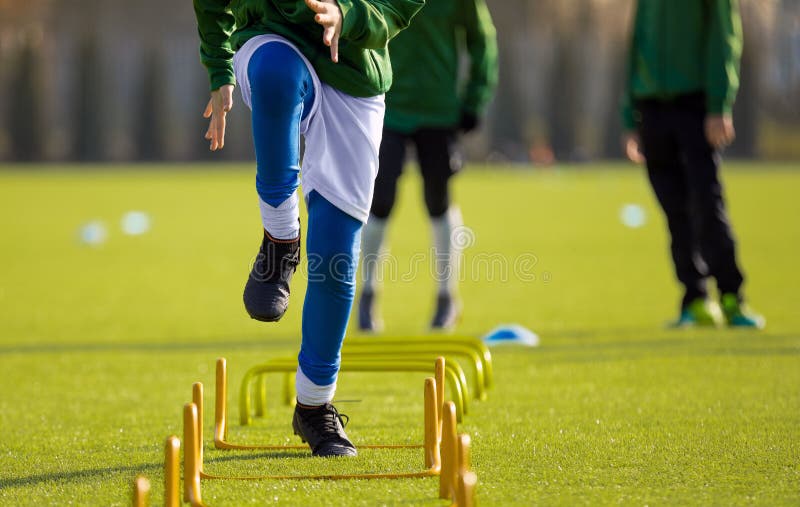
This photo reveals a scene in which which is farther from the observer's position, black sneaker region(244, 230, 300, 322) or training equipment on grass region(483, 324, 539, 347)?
training equipment on grass region(483, 324, 539, 347)

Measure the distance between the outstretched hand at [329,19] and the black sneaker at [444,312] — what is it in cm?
449

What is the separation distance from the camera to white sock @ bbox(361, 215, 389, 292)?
794 cm

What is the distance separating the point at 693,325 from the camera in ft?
25.9

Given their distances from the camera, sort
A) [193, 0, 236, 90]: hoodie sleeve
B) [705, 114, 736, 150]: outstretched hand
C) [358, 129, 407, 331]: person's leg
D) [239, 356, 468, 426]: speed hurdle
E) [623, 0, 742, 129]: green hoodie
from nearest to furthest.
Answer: [193, 0, 236, 90]: hoodie sleeve < [239, 356, 468, 426]: speed hurdle < [705, 114, 736, 150]: outstretched hand < [623, 0, 742, 129]: green hoodie < [358, 129, 407, 331]: person's leg

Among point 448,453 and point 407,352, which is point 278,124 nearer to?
point 448,453

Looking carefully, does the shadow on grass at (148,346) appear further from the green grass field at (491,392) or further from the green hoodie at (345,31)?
the green hoodie at (345,31)

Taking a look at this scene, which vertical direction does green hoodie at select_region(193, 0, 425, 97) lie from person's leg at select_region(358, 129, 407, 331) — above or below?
above

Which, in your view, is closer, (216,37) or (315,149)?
(315,149)

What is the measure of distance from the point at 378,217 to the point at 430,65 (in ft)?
3.33

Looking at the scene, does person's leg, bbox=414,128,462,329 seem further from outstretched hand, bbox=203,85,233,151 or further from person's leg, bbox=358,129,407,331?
outstretched hand, bbox=203,85,233,151

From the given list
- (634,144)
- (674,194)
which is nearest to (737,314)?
(674,194)

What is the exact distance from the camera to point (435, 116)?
792cm

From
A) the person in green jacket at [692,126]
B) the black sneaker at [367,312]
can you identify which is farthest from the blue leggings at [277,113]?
the person in green jacket at [692,126]

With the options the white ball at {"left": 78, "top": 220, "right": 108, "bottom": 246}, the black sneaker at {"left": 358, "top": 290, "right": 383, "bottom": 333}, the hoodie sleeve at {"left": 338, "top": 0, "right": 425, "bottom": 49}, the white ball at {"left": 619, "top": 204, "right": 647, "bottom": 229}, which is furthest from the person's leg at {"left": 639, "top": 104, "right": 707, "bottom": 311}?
the white ball at {"left": 619, "top": 204, "right": 647, "bottom": 229}
